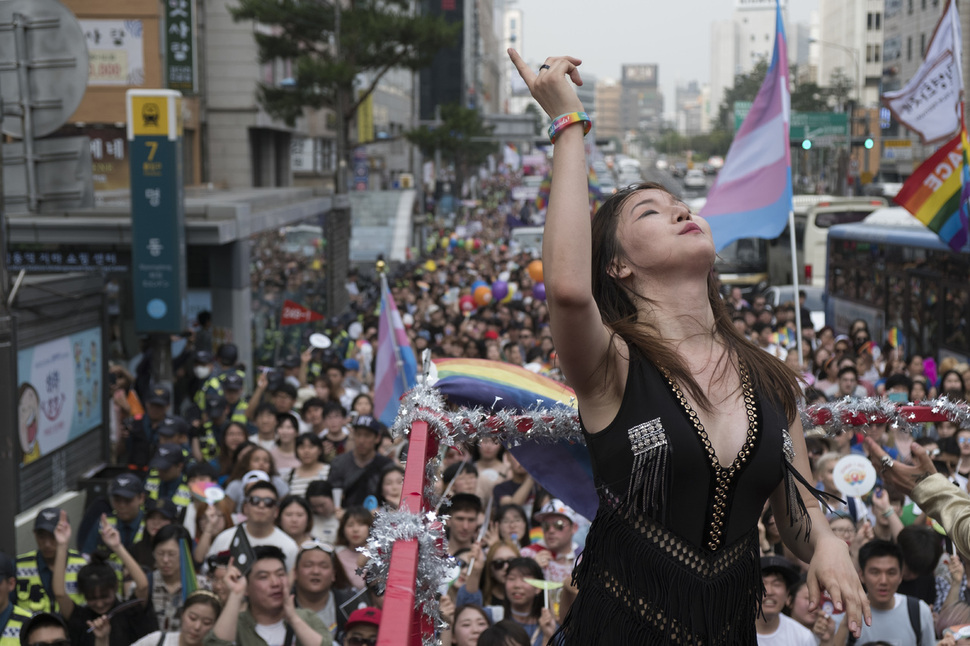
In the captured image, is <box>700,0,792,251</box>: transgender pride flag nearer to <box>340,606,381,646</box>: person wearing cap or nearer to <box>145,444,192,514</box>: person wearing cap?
<box>145,444,192,514</box>: person wearing cap

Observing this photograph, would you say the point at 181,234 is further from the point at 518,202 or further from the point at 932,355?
the point at 518,202

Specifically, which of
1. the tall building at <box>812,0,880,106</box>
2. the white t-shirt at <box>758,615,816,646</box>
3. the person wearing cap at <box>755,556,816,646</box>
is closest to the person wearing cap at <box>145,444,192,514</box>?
the person wearing cap at <box>755,556,816,646</box>

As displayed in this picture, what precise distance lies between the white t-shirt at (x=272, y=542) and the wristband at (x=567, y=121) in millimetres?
4503

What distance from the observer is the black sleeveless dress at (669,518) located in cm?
217

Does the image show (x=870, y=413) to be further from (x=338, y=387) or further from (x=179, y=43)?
(x=179, y=43)

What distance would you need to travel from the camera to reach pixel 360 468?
816 cm

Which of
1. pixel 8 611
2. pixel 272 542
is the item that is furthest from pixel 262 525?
pixel 8 611

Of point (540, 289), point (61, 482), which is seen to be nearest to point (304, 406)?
point (61, 482)

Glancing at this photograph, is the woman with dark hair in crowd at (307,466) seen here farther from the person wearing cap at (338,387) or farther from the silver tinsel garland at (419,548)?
the silver tinsel garland at (419,548)

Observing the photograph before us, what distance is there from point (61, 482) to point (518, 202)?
54887 millimetres

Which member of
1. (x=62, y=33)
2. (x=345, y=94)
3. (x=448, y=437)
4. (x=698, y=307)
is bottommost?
(x=448, y=437)

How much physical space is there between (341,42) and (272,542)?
2633cm

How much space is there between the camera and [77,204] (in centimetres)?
644

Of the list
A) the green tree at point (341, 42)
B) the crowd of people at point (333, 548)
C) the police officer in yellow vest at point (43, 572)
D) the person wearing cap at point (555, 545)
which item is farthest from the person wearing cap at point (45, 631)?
the green tree at point (341, 42)
